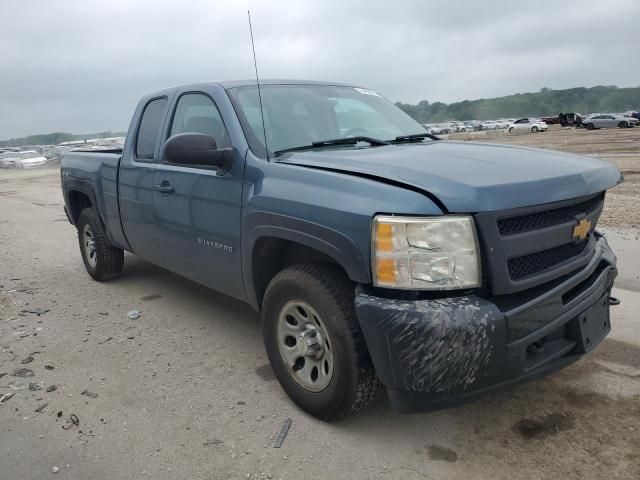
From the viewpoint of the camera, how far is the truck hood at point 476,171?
2.22 meters

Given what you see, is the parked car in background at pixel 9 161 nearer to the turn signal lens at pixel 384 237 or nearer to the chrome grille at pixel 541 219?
the turn signal lens at pixel 384 237

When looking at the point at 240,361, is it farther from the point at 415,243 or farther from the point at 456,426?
the point at 415,243

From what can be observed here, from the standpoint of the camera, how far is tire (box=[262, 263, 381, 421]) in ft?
8.24

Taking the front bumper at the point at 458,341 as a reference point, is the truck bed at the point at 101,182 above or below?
above

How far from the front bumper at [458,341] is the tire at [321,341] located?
0.19 meters

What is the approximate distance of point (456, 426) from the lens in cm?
279

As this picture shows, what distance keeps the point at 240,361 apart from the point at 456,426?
Result: 5.09ft

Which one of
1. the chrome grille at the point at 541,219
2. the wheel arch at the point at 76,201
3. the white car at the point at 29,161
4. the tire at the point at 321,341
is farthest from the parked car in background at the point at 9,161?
the chrome grille at the point at 541,219

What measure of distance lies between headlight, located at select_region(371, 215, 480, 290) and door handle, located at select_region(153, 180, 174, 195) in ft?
6.74

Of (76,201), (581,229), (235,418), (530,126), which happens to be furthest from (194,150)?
(530,126)

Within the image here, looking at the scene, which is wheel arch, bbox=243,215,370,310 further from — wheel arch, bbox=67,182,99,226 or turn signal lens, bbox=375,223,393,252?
wheel arch, bbox=67,182,99,226

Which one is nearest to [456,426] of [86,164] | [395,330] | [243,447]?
[395,330]

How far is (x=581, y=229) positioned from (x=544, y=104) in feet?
421

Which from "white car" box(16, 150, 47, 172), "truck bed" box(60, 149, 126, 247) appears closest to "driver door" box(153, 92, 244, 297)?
"truck bed" box(60, 149, 126, 247)
